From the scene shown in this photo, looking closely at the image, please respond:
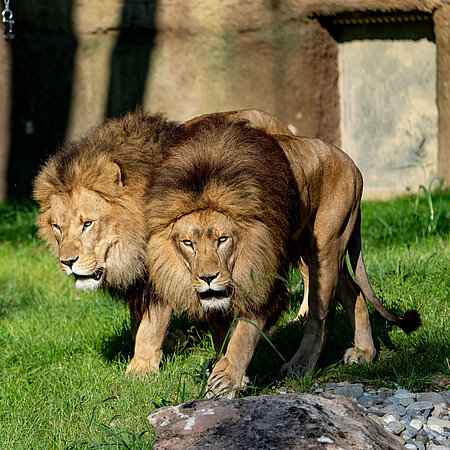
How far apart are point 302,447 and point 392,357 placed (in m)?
2.01

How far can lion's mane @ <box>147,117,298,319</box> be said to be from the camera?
3.55 m

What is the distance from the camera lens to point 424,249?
20.5 feet

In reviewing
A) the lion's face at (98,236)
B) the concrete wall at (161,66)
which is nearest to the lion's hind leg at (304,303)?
the lion's face at (98,236)

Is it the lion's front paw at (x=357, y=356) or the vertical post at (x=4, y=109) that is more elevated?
the vertical post at (x=4, y=109)

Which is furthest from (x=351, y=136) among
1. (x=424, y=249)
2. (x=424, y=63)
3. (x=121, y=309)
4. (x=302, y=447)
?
(x=302, y=447)

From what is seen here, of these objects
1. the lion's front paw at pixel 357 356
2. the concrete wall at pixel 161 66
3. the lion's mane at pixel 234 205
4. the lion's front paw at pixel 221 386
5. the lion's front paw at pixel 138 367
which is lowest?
the lion's front paw at pixel 138 367

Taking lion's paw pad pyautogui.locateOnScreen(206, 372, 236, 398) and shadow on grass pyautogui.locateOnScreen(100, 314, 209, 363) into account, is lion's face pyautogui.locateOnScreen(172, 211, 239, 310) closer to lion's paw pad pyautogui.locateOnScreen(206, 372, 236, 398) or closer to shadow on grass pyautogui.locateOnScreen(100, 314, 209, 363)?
lion's paw pad pyautogui.locateOnScreen(206, 372, 236, 398)

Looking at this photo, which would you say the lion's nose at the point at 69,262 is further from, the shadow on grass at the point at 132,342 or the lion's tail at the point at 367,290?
the lion's tail at the point at 367,290

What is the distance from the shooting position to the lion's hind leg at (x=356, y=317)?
14.6 feet

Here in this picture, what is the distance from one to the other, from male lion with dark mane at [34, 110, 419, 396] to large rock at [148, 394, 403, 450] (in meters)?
0.62

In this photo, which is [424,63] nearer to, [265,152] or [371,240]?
[371,240]

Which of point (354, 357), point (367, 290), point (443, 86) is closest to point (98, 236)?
point (354, 357)

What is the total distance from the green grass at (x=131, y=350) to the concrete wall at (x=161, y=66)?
5.90 feet

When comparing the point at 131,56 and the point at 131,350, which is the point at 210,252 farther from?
the point at 131,56
